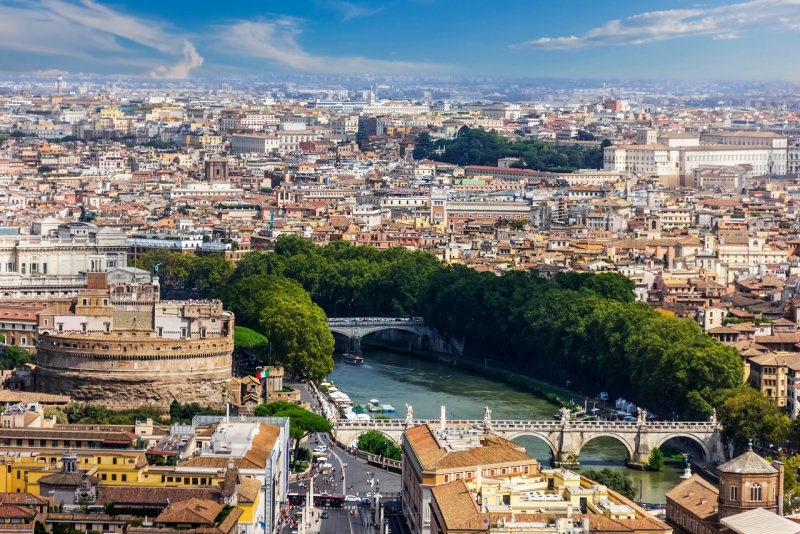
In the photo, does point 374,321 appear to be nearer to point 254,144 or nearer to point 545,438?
point 545,438

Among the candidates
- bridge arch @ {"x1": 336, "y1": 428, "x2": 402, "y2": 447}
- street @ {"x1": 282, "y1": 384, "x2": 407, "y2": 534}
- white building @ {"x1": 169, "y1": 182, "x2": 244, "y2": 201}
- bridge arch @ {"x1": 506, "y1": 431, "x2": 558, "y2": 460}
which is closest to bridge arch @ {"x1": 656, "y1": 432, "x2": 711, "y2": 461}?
bridge arch @ {"x1": 506, "y1": 431, "x2": 558, "y2": 460}

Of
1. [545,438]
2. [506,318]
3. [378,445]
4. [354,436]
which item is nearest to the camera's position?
[378,445]

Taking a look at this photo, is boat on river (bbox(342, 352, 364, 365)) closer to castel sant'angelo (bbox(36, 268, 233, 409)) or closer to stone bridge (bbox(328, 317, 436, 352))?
stone bridge (bbox(328, 317, 436, 352))

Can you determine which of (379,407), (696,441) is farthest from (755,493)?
(379,407)

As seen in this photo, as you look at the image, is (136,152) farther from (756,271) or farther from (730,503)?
(730,503)

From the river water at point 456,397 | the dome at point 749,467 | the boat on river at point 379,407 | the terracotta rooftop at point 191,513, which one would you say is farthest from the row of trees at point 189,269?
the dome at point 749,467

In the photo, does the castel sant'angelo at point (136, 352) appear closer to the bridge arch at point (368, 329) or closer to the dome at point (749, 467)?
the bridge arch at point (368, 329)
